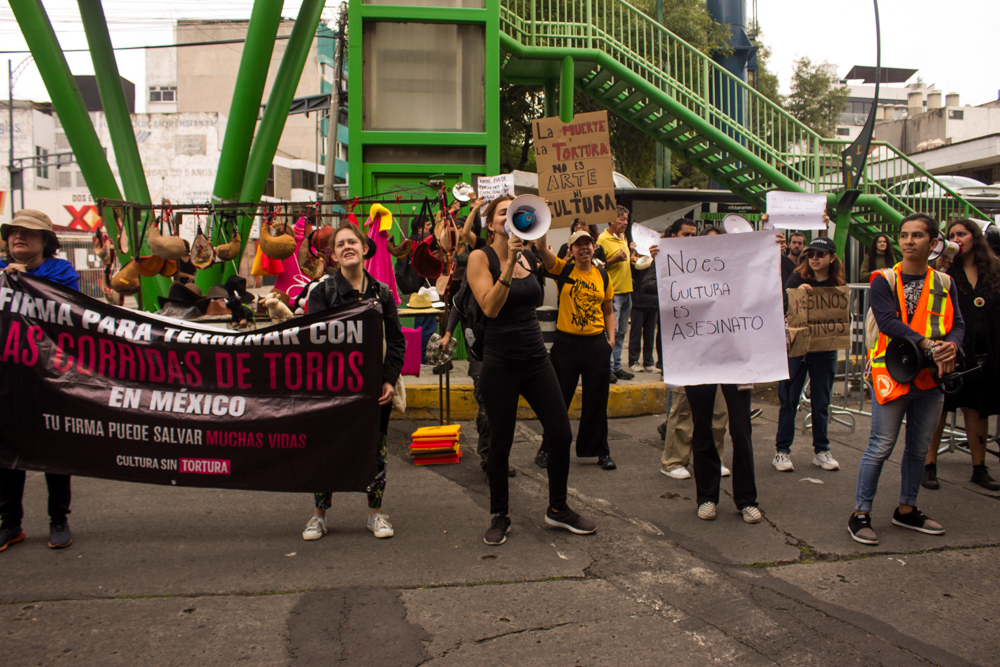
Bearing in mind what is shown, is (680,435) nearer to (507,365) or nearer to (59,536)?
(507,365)

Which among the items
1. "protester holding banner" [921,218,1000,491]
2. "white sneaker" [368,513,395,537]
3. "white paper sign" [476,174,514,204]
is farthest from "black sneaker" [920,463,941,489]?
"white paper sign" [476,174,514,204]

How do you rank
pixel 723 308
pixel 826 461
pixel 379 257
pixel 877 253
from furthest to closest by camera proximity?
pixel 877 253 < pixel 379 257 < pixel 826 461 < pixel 723 308

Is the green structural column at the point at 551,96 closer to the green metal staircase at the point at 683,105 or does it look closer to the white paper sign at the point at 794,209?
the green metal staircase at the point at 683,105

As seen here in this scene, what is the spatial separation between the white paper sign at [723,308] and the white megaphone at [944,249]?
0.87m

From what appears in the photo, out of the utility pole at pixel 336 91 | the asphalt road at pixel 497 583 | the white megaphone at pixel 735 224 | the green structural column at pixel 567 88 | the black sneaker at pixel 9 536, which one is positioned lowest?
the asphalt road at pixel 497 583

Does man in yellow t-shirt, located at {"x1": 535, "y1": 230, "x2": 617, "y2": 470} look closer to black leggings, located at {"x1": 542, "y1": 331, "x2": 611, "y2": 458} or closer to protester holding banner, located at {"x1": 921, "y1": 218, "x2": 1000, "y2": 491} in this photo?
black leggings, located at {"x1": 542, "y1": 331, "x2": 611, "y2": 458}

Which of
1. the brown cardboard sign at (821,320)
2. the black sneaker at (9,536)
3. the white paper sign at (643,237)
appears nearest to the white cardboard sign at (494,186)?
the white paper sign at (643,237)

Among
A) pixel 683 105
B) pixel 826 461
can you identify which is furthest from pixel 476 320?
pixel 683 105

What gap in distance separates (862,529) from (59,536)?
4.71 meters

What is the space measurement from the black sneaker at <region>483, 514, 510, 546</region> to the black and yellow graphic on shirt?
1805 mm

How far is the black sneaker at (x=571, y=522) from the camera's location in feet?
14.4

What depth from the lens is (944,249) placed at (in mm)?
4609

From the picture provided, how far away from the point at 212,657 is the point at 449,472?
287cm

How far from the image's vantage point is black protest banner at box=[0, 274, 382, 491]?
423 cm
